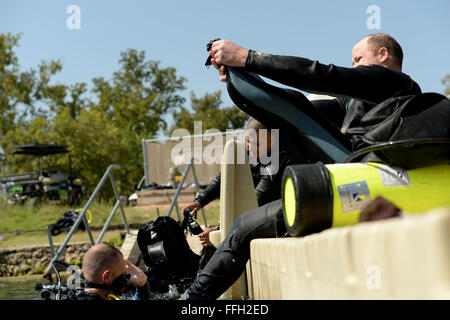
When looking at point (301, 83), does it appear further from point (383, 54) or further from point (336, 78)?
point (383, 54)

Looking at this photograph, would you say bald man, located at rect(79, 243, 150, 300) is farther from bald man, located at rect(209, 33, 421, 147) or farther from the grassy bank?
the grassy bank

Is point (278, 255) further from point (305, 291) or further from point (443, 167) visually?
point (443, 167)

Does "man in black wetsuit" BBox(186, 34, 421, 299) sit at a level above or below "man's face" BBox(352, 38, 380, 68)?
below

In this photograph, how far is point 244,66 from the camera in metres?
1.71

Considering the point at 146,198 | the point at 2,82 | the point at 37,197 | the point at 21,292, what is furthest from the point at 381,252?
the point at 2,82

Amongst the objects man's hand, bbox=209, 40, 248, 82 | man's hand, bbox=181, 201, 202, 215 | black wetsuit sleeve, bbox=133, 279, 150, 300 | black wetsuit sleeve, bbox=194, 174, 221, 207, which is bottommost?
black wetsuit sleeve, bbox=133, 279, 150, 300

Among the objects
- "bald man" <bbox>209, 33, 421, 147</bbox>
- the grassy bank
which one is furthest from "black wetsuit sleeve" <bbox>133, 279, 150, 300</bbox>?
the grassy bank

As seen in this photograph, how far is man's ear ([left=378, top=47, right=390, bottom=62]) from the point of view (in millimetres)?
1858

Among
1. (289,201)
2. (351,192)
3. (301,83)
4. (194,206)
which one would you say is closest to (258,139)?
(301,83)

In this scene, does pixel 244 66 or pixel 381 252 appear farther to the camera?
pixel 244 66

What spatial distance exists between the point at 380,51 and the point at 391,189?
85 centimetres

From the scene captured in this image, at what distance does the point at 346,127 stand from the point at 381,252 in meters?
1.04

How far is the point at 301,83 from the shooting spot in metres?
1.62

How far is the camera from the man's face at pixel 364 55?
1.87 metres
